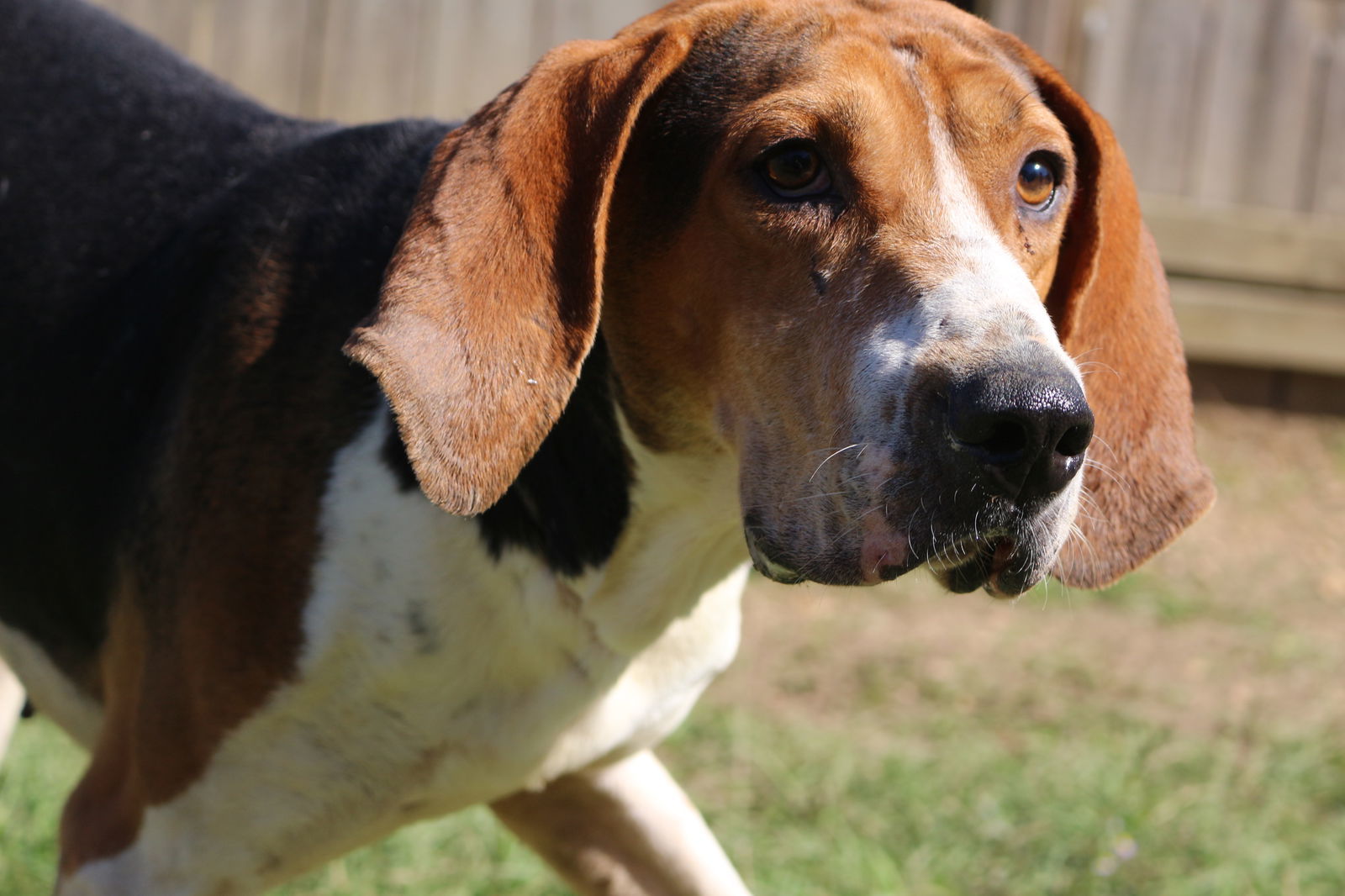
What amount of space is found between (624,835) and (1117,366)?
1.23 m

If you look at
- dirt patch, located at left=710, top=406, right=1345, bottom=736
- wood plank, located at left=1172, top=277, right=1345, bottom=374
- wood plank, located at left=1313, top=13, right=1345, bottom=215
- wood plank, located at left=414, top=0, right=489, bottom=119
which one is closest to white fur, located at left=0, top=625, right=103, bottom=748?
dirt patch, located at left=710, top=406, right=1345, bottom=736

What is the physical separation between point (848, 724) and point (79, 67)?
288 centimetres

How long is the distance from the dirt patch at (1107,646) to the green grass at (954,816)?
0.59 ft

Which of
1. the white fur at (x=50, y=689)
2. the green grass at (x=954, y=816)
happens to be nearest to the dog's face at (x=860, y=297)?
the white fur at (x=50, y=689)

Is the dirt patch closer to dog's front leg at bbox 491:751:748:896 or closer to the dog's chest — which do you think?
dog's front leg at bbox 491:751:748:896

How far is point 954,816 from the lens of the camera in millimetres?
4066

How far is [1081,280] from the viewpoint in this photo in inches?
100

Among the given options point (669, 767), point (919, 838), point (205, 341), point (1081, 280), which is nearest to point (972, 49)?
point (1081, 280)

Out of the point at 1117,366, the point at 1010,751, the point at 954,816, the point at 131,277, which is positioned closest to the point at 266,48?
the point at 131,277

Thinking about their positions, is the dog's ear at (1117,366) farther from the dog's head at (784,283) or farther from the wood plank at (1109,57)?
the wood plank at (1109,57)

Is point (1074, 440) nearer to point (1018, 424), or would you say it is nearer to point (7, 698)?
point (1018, 424)

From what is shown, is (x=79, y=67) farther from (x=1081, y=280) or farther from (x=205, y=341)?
(x=1081, y=280)

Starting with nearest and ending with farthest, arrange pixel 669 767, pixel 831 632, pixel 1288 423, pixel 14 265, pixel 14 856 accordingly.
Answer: pixel 14 265 → pixel 14 856 → pixel 669 767 → pixel 831 632 → pixel 1288 423

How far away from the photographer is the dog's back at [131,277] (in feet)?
8.45
